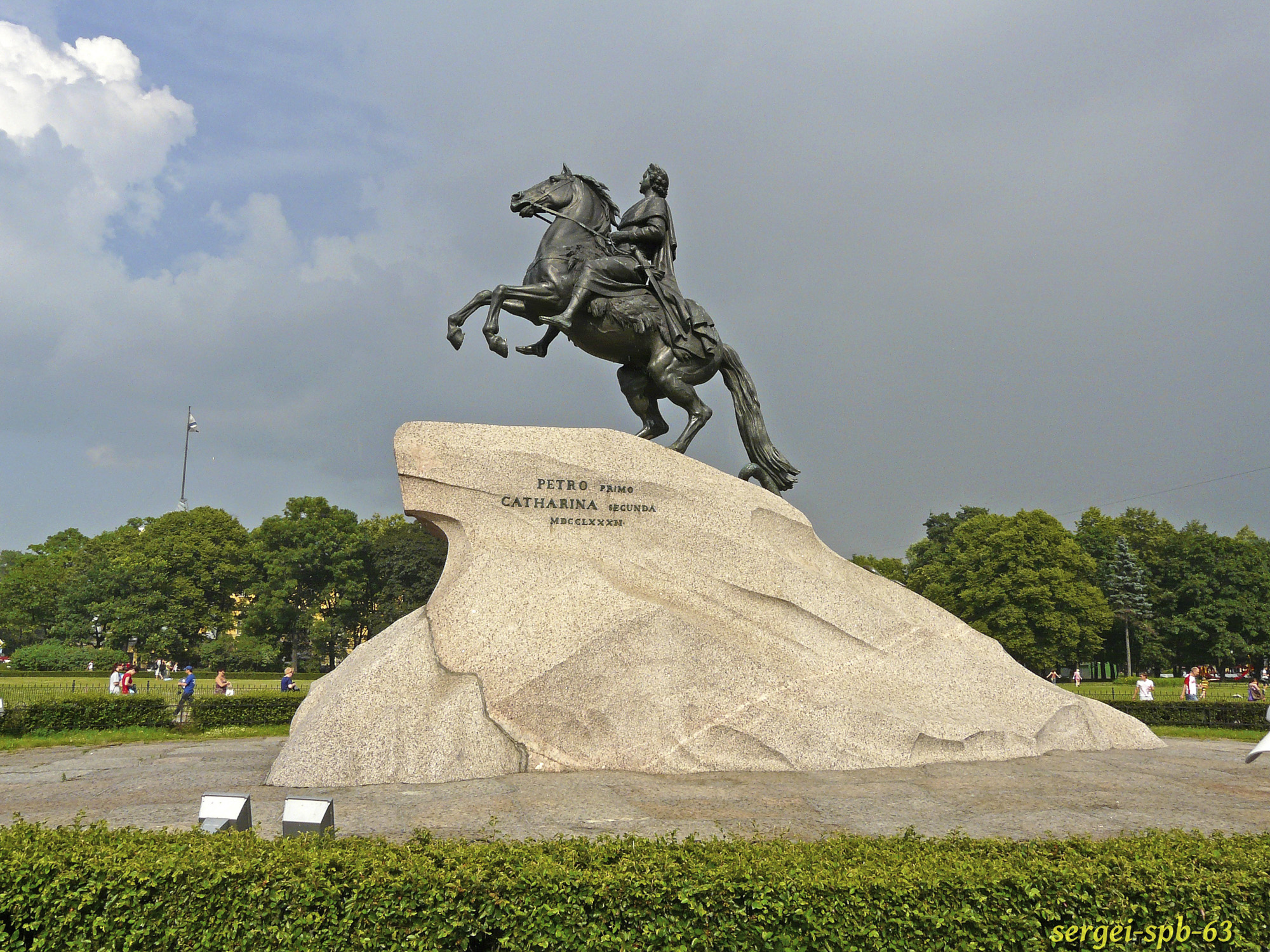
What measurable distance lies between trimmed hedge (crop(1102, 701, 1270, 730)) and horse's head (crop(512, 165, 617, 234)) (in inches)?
451

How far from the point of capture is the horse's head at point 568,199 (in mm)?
11422

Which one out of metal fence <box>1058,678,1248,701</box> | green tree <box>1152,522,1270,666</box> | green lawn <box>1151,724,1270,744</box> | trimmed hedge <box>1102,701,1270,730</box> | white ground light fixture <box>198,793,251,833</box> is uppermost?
green tree <box>1152,522,1270,666</box>

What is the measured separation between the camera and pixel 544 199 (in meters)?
11.4

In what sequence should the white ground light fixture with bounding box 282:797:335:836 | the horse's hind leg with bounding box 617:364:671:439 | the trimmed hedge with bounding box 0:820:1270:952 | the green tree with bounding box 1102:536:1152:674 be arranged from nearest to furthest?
1. the trimmed hedge with bounding box 0:820:1270:952
2. the white ground light fixture with bounding box 282:797:335:836
3. the horse's hind leg with bounding box 617:364:671:439
4. the green tree with bounding box 1102:536:1152:674

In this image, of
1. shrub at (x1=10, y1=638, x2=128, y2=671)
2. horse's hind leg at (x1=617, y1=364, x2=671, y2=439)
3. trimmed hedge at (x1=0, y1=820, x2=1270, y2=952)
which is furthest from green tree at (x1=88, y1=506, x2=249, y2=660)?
A: trimmed hedge at (x1=0, y1=820, x2=1270, y2=952)

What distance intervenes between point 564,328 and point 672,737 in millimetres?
5230

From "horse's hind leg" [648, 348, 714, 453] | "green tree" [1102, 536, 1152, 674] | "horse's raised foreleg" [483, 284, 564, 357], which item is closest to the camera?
"horse's raised foreleg" [483, 284, 564, 357]

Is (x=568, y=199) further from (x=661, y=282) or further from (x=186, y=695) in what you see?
(x=186, y=695)

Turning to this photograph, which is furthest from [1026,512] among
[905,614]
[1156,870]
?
[1156,870]

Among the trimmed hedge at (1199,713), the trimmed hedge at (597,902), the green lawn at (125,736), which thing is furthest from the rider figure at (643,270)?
the trimmed hedge at (1199,713)

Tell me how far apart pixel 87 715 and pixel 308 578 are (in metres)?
38.6

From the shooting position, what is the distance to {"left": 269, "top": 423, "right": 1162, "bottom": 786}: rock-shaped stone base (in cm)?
788

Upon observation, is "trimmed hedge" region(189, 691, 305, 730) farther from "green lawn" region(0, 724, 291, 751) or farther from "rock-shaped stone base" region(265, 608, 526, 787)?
"rock-shaped stone base" region(265, 608, 526, 787)

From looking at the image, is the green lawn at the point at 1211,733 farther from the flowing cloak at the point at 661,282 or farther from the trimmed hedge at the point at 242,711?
the trimmed hedge at the point at 242,711
